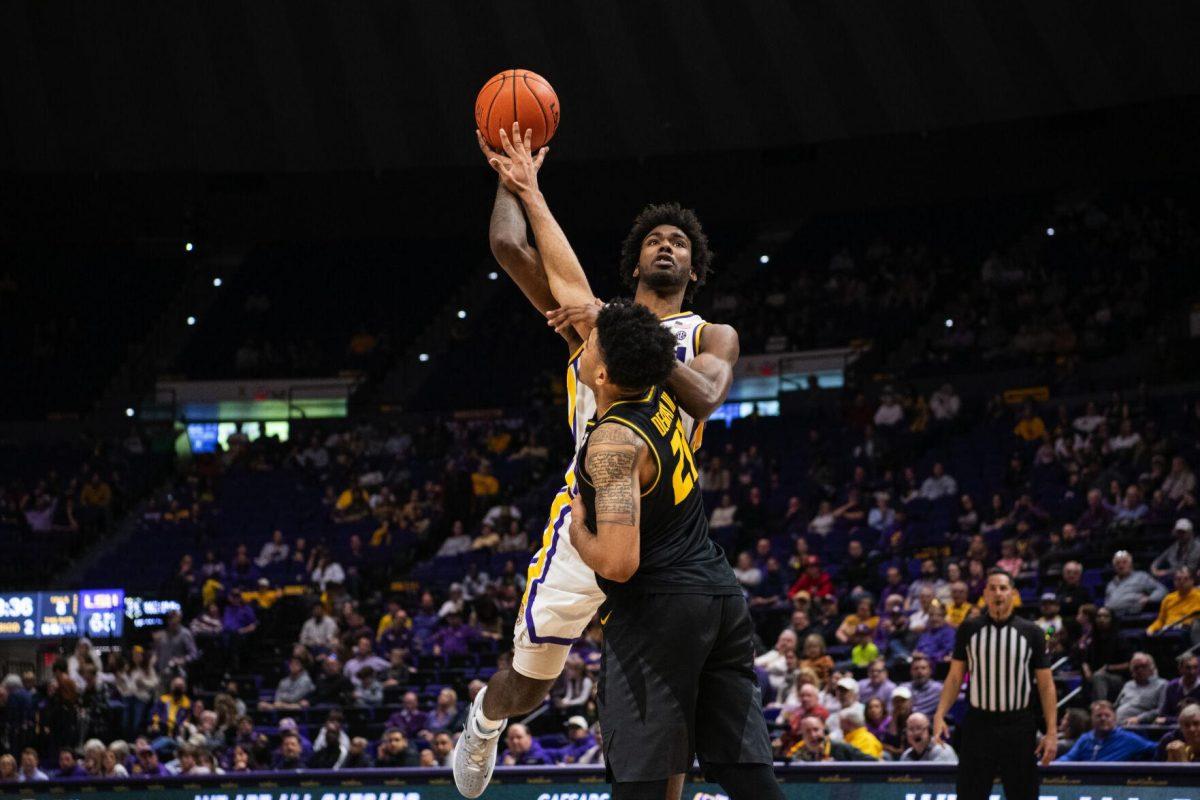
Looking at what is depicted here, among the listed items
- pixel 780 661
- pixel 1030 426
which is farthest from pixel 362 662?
pixel 1030 426

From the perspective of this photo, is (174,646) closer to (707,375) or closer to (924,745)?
(924,745)

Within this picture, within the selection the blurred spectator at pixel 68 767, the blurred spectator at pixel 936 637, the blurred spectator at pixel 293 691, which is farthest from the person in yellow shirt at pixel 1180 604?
the blurred spectator at pixel 68 767

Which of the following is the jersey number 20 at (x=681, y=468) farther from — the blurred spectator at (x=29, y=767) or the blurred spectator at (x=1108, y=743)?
the blurred spectator at (x=29, y=767)

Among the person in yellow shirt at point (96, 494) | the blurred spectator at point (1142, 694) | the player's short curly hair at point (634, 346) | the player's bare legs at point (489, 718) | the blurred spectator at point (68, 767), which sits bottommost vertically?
the blurred spectator at point (68, 767)

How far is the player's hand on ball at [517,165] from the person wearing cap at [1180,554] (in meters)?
8.66

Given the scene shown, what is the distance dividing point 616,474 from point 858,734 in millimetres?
6950

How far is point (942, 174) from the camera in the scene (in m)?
25.4

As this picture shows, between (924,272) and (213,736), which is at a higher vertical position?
(924,272)

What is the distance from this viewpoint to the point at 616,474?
4.44 m

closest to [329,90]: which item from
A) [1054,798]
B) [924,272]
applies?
[924,272]

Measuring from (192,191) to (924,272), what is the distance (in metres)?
13.1

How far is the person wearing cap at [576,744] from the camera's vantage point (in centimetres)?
1200

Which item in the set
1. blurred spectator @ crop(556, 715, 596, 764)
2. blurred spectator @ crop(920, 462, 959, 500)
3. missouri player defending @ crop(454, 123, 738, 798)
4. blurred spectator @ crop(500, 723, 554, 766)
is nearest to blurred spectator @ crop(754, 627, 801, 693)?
blurred spectator @ crop(556, 715, 596, 764)

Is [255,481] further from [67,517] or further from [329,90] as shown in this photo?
[329,90]
